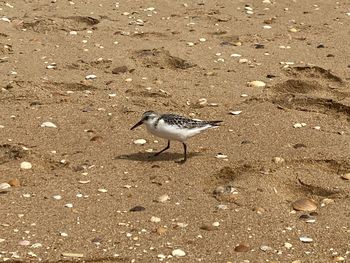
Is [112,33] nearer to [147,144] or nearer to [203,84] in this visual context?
[203,84]

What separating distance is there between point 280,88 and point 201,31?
271 cm

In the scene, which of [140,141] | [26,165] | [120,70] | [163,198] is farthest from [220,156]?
[120,70]

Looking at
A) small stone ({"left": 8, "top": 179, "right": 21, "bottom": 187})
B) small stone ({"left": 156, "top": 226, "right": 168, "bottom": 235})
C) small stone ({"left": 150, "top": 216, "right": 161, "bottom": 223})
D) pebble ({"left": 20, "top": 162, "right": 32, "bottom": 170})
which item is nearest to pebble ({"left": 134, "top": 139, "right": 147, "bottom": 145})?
pebble ({"left": 20, "top": 162, "right": 32, "bottom": 170})

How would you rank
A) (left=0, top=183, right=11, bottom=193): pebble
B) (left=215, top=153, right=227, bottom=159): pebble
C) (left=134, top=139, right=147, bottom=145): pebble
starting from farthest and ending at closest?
1. (left=134, top=139, right=147, bottom=145): pebble
2. (left=215, top=153, right=227, bottom=159): pebble
3. (left=0, top=183, right=11, bottom=193): pebble

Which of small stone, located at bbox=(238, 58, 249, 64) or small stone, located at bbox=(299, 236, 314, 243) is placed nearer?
small stone, located at bbox=(299, 236, 314, 243)

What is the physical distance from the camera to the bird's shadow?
23.6ft

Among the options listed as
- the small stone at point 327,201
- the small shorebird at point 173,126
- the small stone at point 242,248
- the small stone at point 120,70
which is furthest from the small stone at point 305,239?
the small stone at point 120,70

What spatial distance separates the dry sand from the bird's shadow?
30mm

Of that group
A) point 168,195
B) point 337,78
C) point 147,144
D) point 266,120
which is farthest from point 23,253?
point 337,78

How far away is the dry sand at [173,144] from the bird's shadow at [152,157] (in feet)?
0.10

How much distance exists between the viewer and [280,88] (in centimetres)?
912

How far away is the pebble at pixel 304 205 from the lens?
6.16 metres

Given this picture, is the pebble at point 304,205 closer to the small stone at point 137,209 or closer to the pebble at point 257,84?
the small stone at point 137,209

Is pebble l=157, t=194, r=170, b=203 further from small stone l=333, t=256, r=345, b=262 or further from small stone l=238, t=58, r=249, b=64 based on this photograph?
small stone l=238, t=58, r=249, b=64
